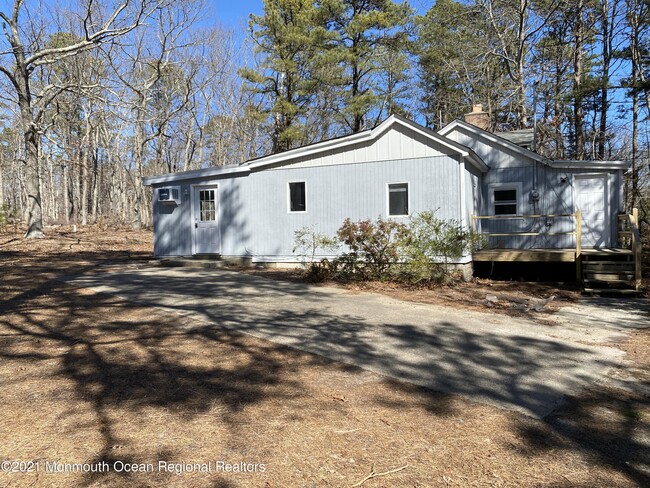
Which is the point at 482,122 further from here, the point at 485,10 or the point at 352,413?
the point at 352,413

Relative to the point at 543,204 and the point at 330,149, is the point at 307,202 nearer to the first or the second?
the point at 330,149

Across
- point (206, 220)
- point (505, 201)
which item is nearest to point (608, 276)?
point (505, 201)

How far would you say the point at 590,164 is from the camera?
1246 cm

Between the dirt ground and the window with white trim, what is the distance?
29.2 feet

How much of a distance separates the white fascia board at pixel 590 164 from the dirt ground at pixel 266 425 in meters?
8.87

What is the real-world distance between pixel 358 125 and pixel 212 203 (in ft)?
39.1

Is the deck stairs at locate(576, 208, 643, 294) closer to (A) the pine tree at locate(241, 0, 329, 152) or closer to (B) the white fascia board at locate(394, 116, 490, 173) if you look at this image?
(B) the white fascia board at locate(394, 116, 490, 173)

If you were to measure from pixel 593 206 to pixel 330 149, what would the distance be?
7781mm

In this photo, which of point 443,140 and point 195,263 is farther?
point 195,263

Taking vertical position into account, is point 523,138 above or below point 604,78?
below

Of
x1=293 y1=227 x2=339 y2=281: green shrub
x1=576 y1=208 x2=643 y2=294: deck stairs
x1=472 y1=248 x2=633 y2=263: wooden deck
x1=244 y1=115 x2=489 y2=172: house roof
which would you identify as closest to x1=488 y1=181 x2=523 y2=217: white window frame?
x1=244 y1=115 x2=489 y2=172: house roof

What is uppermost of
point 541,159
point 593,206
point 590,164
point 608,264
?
point 541,159

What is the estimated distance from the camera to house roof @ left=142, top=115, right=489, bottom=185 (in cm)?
1093

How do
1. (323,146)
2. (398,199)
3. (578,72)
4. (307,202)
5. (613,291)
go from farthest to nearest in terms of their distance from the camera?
(578,72)
(307,202)
(323,146)
(398,199)
(613,291)
